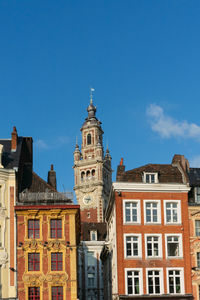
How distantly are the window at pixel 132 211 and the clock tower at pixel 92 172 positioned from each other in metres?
83.3

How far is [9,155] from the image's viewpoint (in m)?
56.1

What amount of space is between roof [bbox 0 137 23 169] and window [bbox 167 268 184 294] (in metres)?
17.8

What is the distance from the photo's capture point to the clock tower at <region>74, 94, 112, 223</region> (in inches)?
5522

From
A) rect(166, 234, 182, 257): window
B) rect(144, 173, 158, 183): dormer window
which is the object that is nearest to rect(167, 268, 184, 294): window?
A: rect(166, 234, 182, 257): window

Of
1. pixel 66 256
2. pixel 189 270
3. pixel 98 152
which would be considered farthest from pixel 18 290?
pixel 98 152

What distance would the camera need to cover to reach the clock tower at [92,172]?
460ft

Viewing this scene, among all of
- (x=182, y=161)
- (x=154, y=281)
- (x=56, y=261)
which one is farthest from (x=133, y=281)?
(x=182, y=161)

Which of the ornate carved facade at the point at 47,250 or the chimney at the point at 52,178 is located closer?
the ornate carved facade at the point at 47,250

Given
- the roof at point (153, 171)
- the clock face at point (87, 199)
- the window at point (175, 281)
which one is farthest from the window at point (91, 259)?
the clock face at point (87, 199)

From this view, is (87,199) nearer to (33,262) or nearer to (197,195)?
(197,195)

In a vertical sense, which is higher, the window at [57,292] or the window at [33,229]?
the window at [33,229]

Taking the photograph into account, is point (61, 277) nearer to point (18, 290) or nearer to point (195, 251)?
point (18, 290)

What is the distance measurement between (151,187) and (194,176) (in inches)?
244

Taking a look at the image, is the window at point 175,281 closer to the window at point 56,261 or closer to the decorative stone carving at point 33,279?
the window at point 56,261
